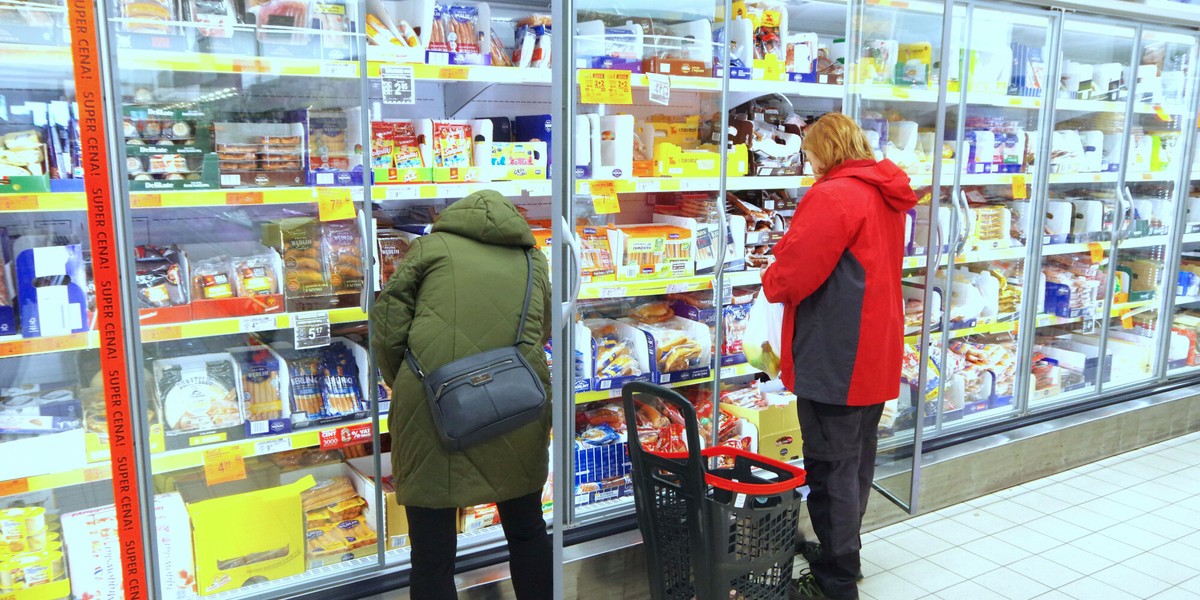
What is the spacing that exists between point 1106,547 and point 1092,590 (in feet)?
1.53

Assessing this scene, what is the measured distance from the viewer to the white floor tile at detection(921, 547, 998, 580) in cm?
347

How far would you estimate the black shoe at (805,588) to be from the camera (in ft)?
10.2

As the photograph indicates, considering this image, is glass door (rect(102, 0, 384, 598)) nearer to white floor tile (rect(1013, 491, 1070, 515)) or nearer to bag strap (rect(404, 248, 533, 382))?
bag strap (rect(404, 248, 533, 382))

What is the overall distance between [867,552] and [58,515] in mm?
2945

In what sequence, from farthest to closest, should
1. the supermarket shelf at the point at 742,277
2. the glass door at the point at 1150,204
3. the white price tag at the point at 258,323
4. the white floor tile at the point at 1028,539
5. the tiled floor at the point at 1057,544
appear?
the glass door at the point at 1150,204
the white floor tile at the point at 1028,539
the supermarket shelf at the point at 742,277
the tiled floor at the point at 1057,544
the white price tag at the point at 258,323

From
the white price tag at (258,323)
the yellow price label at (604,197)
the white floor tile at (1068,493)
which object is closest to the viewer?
the white price tag at (258,323)

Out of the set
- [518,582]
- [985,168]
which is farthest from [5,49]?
[985,168]

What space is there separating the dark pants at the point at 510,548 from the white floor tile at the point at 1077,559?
2.24 metres

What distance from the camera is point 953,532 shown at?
384 cm

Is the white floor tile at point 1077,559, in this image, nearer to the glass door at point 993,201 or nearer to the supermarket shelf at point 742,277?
the glass door at point 993,201

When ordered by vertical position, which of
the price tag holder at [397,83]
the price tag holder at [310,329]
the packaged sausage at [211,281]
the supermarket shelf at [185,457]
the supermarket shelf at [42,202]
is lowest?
the supermarket shelf at [185,457]

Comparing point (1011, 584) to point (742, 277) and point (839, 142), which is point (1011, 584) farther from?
point (839, 142)

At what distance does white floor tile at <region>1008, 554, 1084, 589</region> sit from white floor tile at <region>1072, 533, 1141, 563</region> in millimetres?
257

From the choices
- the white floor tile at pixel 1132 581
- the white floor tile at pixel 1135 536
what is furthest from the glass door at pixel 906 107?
the white floor tile at pixel 1135 536
